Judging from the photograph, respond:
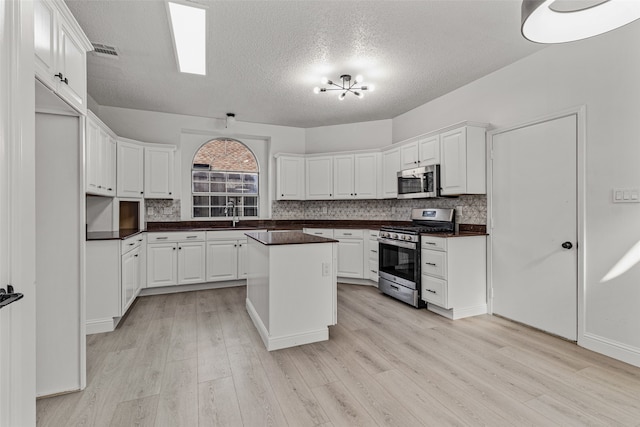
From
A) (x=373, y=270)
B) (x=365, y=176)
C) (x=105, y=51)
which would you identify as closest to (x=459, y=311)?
(x=373, y=270)

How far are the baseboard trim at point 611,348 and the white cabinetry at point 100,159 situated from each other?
477 centimetres

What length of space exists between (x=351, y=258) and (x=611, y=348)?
3.06m

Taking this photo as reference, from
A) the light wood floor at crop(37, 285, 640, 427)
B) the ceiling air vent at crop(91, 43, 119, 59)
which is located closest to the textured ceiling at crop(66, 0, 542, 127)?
the ceiling air vent at crop(91, 43, 119, 59)

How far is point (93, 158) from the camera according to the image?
10.6ft

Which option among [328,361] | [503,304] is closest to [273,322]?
[328,361]

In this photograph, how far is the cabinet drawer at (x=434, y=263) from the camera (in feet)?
11.4

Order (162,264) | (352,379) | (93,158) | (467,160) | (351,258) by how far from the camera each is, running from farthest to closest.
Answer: (351,258)
(162,264)
(467,160)
(93,158)
(352,379)

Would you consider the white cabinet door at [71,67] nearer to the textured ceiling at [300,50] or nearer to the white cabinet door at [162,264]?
the textured ceiling at [300,50]

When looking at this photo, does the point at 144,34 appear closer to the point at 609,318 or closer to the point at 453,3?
the point at 453,3

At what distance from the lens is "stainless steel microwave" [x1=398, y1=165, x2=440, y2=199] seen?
3936 mm

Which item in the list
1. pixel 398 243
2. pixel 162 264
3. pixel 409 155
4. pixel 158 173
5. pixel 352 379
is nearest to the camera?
pixel 352 379

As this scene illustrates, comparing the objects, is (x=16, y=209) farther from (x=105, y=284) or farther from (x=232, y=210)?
(x=232, y=210)

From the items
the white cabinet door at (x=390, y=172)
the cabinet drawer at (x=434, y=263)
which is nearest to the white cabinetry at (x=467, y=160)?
the cabinet drawer at (x=434, y=263)

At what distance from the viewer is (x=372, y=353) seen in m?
2.62
